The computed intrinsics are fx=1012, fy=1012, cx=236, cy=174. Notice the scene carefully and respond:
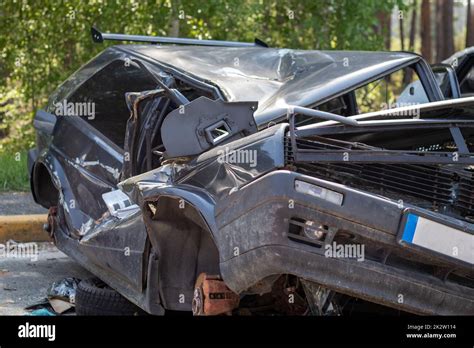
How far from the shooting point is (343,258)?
4141mm

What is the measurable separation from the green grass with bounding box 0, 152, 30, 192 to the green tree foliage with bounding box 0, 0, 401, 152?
2.46 meters

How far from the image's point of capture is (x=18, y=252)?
26.3 ft

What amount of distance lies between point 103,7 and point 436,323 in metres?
8.53

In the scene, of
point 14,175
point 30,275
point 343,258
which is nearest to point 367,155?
point 343,258

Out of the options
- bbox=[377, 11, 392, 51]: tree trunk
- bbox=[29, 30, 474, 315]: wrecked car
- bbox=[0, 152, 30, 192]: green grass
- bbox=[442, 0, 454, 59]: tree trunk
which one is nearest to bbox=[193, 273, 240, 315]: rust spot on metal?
bbox=[29, 30, 474, 315]: wrecked car

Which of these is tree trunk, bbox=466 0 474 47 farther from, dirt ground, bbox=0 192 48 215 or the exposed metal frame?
the exposed metal frame

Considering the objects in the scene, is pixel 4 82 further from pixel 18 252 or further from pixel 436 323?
pixel 436 323

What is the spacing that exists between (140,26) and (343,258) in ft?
28.3

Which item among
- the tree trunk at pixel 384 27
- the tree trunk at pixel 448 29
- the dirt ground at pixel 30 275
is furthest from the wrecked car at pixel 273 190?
the tree trunk at pixel 448 29

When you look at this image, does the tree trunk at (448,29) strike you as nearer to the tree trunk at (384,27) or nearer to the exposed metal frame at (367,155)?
the tree trunk at (384,27)

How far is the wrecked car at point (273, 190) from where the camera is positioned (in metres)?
4.14

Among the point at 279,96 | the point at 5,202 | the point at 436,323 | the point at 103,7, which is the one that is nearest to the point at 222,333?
the point at 436,323

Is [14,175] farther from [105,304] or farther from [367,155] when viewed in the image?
[367,155]

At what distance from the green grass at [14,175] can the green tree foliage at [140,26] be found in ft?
8.06
